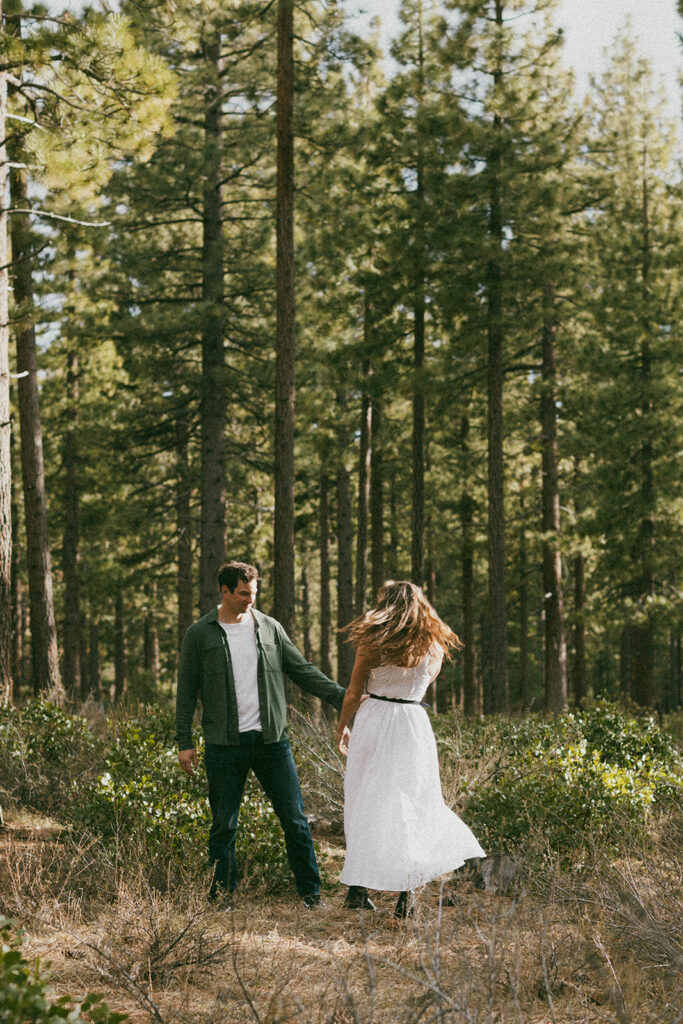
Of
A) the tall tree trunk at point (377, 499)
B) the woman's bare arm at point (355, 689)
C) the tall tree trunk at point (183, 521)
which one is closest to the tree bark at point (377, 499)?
the tall tree trunk at point (377, 499)

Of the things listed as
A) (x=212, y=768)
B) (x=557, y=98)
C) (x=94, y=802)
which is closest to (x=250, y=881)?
(x=212, y=768)

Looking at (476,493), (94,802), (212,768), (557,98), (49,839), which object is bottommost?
(49,839)

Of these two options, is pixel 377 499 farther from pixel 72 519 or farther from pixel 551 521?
pixel 72 519

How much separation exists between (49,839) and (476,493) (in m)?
19.3

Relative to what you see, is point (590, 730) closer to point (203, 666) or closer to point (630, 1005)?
point (203, 666)

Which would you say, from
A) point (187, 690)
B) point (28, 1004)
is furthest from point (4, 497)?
point (28, 1004)

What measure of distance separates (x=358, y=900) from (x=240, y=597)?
1.88 m

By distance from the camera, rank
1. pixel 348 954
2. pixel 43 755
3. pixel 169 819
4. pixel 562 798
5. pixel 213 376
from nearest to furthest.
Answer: pixel 348 954 → pixel 169 819 → pixel 562 798 → pixel 43 755 → pixel 213 376

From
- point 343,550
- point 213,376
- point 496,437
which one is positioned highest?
point 213,376

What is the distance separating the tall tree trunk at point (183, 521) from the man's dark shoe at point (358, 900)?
43.1 ft

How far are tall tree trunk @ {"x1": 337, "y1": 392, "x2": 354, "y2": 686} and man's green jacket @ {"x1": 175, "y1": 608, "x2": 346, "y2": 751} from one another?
1537cm

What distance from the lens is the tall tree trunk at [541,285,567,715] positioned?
1927 centimetres

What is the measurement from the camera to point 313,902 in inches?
215

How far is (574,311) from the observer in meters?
18.5
